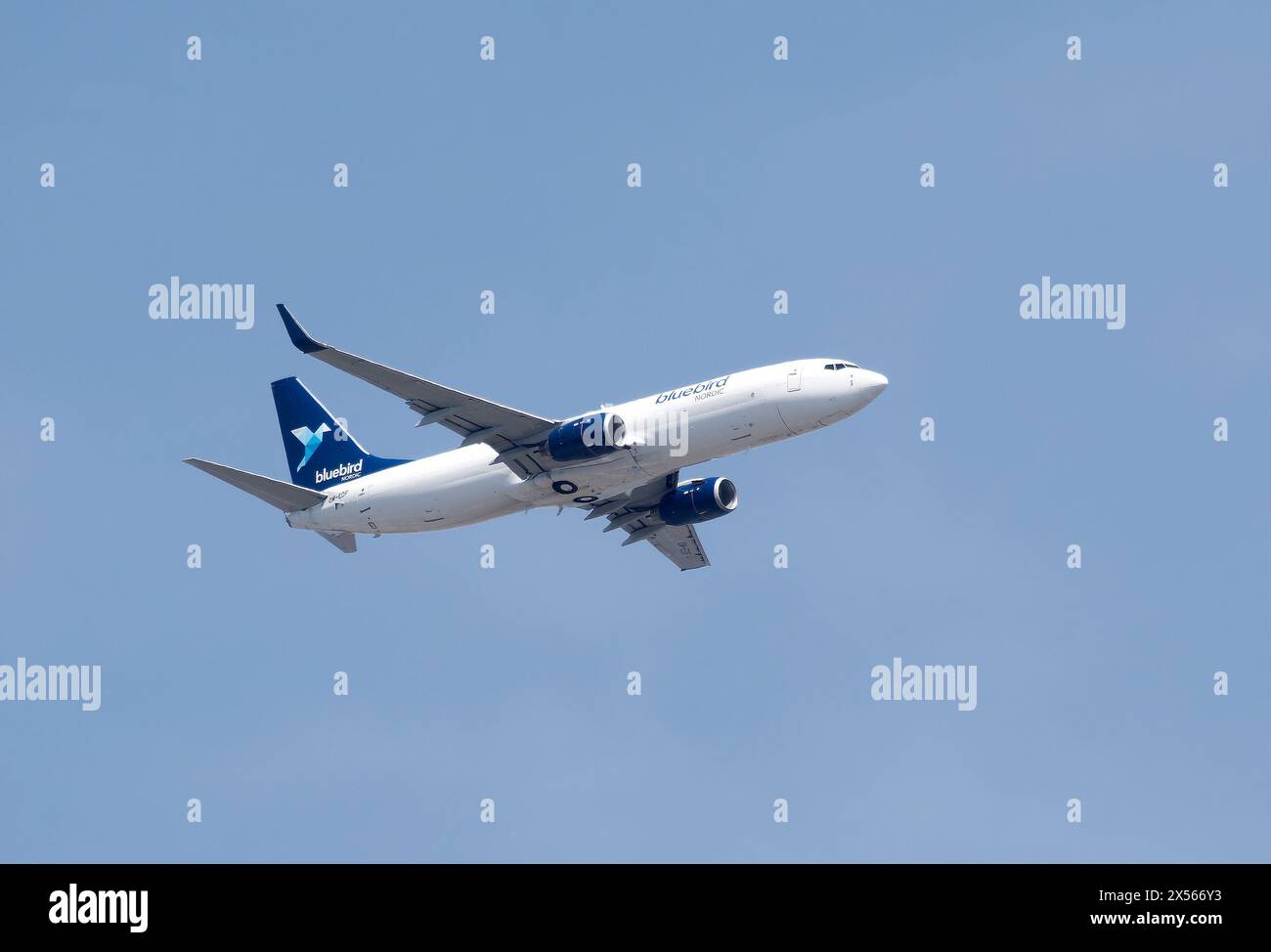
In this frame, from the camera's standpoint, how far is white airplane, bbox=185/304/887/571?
58.2 m

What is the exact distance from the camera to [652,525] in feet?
227

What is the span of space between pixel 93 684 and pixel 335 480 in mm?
12723

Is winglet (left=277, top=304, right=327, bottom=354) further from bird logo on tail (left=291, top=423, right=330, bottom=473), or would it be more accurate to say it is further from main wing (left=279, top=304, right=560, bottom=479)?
bird logo on tail (left=291, top=423, right=330, bottom=473)

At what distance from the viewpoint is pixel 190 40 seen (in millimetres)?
67750

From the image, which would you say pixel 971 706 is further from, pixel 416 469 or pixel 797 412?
pixel 416 469

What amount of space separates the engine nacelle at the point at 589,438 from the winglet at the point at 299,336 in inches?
354

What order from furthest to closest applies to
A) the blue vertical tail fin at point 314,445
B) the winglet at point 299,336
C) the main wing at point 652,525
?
1. the blue vertical tail fin at point 314,445
2. the main wing at point 652,525
3. the winglet at point 299,336

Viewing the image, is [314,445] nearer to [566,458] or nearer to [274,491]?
[274,491]

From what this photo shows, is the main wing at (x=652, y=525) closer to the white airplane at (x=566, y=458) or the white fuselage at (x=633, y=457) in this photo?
the white airplane at (x=566, y=458)

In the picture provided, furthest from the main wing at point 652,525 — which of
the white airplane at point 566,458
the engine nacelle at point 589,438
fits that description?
the engine nacelle at point 589,438

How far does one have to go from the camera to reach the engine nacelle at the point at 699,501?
6569 cm

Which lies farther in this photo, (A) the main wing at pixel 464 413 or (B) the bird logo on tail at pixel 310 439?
(B) the bird logo on tail at pixel 310 439

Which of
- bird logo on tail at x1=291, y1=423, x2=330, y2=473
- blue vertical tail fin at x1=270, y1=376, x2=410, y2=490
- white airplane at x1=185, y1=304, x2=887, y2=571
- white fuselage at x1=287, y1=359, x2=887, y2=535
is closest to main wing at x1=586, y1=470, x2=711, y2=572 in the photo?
white airplane at x1=185, y1=304, x2=887, y2=571

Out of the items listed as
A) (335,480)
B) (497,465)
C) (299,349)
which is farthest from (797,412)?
(335,480)
